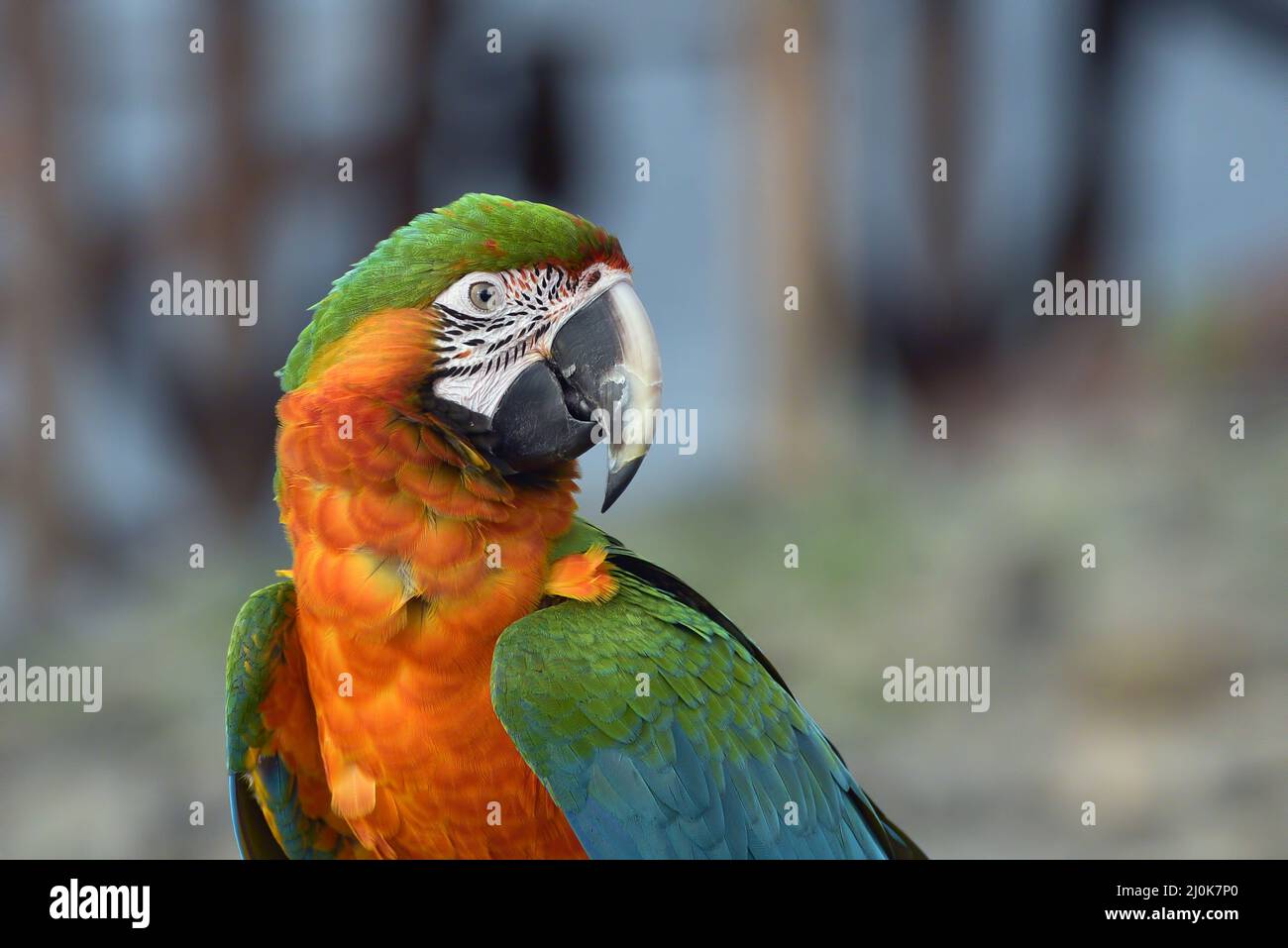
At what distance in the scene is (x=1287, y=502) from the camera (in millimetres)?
2764

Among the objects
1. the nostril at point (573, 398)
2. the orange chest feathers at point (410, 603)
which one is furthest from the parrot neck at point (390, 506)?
the nostril at point (573, 398)

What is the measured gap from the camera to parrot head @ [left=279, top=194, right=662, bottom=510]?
116 cm

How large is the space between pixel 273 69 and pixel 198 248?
547 mm

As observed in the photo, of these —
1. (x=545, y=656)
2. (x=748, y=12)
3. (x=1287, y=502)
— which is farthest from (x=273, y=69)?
(x=1287, y=502)

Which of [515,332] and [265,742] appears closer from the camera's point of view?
[515,332]

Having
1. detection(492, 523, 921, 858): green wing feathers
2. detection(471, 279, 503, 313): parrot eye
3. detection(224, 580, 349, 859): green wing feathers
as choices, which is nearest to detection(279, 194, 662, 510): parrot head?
detection(471, 279, 503, 313): parrot eye

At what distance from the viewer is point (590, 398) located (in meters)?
1.20

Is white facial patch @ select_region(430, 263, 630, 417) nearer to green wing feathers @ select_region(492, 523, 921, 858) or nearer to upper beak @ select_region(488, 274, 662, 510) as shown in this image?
upper beak @ select_region(488, 274, 662, 510)

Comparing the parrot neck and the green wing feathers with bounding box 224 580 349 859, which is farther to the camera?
the green wing feathers with bounding box 224 580 349 859

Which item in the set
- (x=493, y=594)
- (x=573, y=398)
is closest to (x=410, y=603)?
(x=493, y=594)

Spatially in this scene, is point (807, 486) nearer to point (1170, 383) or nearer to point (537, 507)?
point (1170, 383)

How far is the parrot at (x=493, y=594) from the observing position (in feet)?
3.75

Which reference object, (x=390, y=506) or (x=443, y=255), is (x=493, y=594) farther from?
(x=443, y=255)

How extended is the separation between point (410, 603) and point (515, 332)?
318 mm
